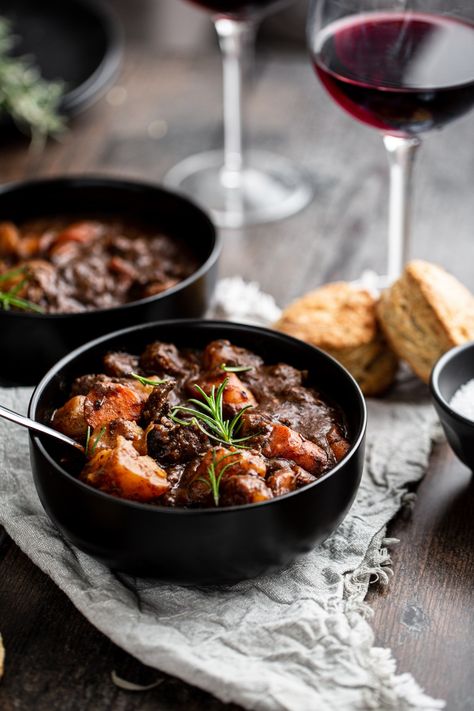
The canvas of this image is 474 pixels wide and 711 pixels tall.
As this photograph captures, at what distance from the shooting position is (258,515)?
70.4 inches

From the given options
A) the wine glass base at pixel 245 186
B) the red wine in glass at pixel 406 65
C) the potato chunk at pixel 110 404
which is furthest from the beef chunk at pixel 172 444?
the wine glass base at pixel 245 186

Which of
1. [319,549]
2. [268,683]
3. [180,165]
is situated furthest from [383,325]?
[180,165]

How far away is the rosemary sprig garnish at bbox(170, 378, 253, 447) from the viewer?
77.8 inches

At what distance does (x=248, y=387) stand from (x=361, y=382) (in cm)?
50

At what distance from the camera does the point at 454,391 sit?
7.64ft

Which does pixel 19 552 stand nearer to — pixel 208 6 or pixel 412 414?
pixel 412 414

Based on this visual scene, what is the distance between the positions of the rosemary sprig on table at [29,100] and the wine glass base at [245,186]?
19.1 inches

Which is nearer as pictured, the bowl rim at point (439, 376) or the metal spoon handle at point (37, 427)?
the metal spoon handle at point (37, 427)

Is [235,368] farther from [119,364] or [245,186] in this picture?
[245,186]

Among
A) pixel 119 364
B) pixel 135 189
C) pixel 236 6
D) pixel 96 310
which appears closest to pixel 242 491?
pixel 119 364

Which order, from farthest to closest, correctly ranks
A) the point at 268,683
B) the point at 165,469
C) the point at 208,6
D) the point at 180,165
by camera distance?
the point at 180,165, the point at 208,6, the point at 165,469, the point at 268,683

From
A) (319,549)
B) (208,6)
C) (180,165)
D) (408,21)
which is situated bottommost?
(180,165)

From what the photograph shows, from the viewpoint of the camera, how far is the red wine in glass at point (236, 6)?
3.13 m

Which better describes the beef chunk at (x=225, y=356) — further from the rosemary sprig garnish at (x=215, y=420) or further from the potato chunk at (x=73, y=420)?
the potato chunk at (x=73, y=420)
